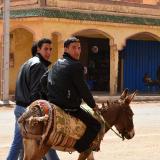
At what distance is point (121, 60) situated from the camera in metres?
31.0

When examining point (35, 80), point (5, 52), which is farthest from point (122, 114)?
point (5, 52)

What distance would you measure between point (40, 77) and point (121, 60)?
24.1 m

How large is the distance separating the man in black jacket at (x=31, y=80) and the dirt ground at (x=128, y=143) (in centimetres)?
231

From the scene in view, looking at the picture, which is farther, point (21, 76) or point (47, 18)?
point (47, 18)

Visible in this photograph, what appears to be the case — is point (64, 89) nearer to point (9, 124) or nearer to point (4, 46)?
point (9, 124)

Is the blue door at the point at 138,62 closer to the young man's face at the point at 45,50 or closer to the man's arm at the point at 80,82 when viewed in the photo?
the young man's face at the point at 45,50

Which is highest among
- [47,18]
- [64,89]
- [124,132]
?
[47,18]

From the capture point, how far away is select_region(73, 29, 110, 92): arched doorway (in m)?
31.0

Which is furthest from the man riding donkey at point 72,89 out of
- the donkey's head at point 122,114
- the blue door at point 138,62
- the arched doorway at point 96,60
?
the blue door at point 138,62

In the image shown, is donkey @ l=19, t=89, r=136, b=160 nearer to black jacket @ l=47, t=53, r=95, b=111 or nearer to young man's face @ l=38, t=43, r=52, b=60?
black jacket @ l=47, t=53, r=95, b=111

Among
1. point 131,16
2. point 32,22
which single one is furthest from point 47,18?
point 131,16

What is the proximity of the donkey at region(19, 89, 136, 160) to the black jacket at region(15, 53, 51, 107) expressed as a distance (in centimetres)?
76

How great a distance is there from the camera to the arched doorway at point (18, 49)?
2819 cm

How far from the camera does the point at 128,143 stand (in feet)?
39.4
